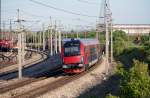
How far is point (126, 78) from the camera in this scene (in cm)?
1962

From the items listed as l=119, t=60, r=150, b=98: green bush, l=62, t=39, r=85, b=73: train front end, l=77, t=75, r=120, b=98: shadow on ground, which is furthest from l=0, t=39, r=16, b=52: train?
l=119, t=60, r=150, b=98: green bush

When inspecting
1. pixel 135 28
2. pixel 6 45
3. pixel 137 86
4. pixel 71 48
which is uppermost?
pixel 135 28

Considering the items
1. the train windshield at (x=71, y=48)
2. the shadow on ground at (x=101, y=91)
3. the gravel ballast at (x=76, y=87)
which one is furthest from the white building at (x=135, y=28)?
the shadow on ground at (x=101, y=91)

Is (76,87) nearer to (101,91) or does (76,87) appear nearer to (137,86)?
(101,91)

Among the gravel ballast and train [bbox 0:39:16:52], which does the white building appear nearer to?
train [bbox 0:39:16:52]

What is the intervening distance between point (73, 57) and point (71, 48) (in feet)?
2.76

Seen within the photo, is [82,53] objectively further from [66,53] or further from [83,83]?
[83,83]

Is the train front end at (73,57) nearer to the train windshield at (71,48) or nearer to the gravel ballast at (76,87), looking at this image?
the train windshield at (71,48)

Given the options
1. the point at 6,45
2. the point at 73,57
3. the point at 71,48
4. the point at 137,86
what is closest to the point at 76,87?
the point at 73,57

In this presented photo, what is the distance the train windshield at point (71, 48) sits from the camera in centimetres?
3009

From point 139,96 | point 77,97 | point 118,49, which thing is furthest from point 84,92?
point 118,49

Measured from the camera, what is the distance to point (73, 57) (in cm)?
2995

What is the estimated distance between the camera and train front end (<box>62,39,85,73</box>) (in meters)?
29.8

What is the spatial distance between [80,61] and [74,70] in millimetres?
1019
